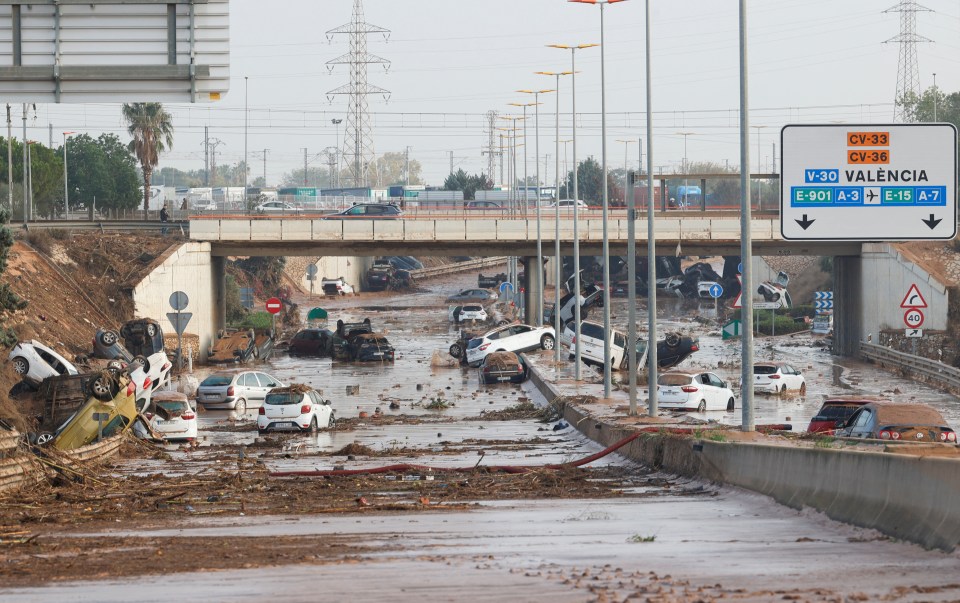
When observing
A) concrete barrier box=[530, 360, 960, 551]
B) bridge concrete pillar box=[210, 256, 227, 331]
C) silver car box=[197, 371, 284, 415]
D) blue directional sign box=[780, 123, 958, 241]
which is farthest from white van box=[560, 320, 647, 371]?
blue directional sign box=[780, 123, 958, 241]

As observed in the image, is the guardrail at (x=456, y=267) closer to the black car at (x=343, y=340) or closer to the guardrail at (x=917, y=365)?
the black car at (x=343, y=340)

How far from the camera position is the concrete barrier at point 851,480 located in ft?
31.6

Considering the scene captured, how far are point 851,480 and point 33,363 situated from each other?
25944 millimetres

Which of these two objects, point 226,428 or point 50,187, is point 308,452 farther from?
point 50,187

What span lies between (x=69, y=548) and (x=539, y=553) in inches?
154

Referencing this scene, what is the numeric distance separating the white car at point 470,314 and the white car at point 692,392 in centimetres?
4066

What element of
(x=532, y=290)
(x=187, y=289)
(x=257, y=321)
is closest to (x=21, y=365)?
(x=187, y=289)

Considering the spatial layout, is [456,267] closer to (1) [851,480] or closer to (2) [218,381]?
(2) [218,381]

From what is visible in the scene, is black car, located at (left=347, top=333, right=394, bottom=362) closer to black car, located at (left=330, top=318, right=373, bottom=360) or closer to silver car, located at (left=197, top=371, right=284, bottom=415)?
black car, located at (left=330, top=318, right=373, bottom=360)

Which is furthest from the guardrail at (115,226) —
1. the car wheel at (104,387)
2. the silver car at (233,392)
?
the car wheel at (104,387)

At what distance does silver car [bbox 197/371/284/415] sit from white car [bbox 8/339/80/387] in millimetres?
5609

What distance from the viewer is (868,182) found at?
17969mm

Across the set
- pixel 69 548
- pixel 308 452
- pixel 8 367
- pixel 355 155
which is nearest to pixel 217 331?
pixel 8 367

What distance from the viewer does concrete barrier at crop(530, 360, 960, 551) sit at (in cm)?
962
